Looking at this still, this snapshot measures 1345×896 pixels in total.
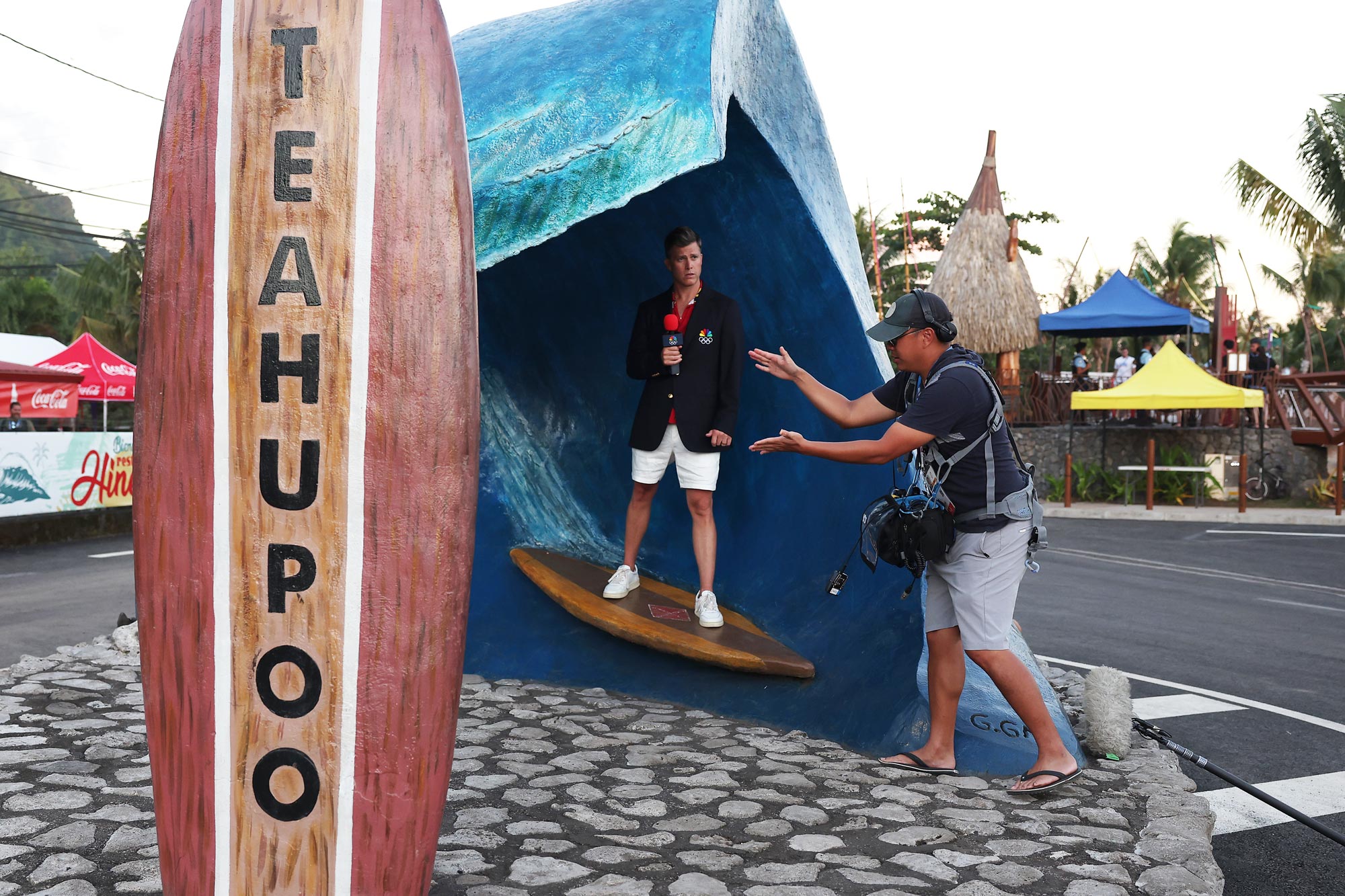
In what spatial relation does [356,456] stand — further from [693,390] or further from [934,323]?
[693,390]

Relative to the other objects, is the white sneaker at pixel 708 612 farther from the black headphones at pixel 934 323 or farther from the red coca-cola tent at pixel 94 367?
the red coca-cola tent at pixel 94 367

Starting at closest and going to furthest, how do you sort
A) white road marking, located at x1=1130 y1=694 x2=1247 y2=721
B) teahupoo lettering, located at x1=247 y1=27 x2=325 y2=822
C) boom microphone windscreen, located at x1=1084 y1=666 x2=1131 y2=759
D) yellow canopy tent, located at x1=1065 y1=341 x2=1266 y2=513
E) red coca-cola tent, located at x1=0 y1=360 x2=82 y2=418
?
teahupoo lettering, located at x1=247 y1=27 x2=325 y2=822 < boom microphone windscreen, located at x1=1084 y1=666 x2=1131 y2=759 < white road marking, located at x1=1130 y1=694 x2=1247 y2=721 < red coca-cola tent, located at x1=0 y1=360 x2=82 y2=418 < yellow canopy tent, located at x1=1065 y1=341 x2=1266 y2=513

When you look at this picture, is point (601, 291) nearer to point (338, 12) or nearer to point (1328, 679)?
point (338, 12)

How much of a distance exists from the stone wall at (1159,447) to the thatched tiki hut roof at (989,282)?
85.6 inches

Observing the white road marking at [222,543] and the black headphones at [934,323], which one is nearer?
the white road marking at [222,543]

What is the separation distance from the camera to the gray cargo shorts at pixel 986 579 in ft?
12.9

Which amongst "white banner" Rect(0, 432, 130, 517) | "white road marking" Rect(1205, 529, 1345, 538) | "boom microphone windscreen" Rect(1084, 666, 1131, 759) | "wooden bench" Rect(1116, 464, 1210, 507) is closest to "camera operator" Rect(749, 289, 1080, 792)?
"boom microphone windscreen" Rect(1084, 666, 1131, 759)

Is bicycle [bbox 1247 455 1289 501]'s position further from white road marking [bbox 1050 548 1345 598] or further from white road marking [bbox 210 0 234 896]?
white road marking [bbox 210 0 234 896]

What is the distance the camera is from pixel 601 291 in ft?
19.1

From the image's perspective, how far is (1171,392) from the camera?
1911 cm

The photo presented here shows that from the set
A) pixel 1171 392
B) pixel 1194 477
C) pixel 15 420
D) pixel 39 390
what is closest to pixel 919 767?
pixel 1171 392

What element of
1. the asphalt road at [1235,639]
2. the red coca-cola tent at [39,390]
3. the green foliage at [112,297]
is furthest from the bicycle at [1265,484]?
the green foliage at [112,297]

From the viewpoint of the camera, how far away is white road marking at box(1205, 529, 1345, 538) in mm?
15266

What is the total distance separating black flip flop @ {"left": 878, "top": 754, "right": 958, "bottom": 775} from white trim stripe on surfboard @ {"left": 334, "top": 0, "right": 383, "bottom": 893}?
2681 millimetres
